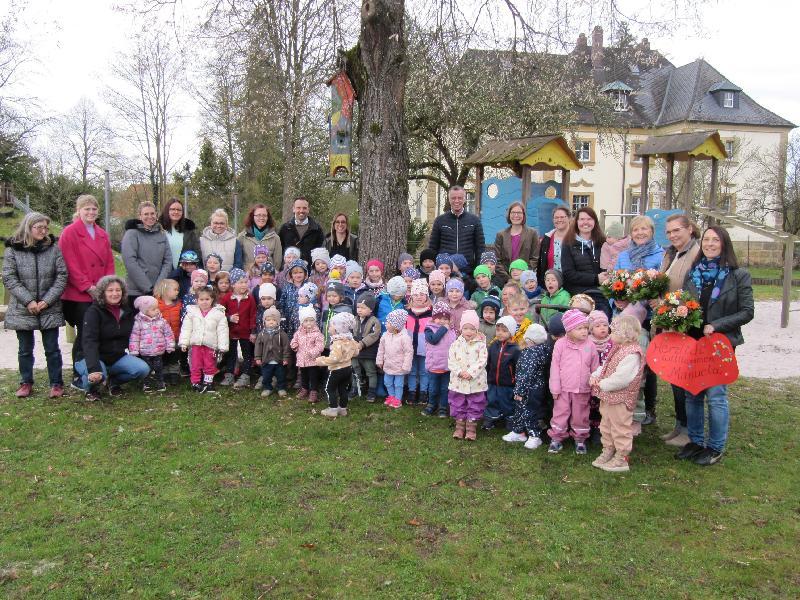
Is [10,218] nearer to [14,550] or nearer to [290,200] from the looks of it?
[290,200]

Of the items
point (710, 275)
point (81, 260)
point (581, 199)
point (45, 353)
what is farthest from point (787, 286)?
point (581, 199)

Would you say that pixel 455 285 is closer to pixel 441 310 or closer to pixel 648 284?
pixel 441 310

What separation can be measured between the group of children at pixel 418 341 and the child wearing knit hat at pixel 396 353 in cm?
1

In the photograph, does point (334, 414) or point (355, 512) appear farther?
point (334, 414)

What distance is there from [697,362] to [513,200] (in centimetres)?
644

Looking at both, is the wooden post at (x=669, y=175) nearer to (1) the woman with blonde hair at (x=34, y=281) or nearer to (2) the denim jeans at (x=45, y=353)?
(1) the woman with blonde hair at (x=34, y=281)

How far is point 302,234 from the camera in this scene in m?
7.87

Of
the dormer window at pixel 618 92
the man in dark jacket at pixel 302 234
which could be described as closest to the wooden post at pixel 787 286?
the dormer window at pixel 618 92

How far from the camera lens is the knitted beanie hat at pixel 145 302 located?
680 cm

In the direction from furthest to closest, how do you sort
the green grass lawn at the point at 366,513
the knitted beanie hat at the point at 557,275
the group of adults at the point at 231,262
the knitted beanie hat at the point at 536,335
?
the knitted beanie hat at the point at 557,275
the knitted beanie hat at the point at 536,335
the group of adults at the point at 231,262
the green grass lawn at the point at 366,513

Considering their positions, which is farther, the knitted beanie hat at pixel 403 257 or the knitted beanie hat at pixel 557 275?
the knitted beanie hat at pixel 403 257

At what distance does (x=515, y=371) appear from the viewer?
5691mm

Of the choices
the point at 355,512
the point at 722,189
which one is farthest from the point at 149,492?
the point at 722,189

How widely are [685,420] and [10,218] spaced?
1266 inches
